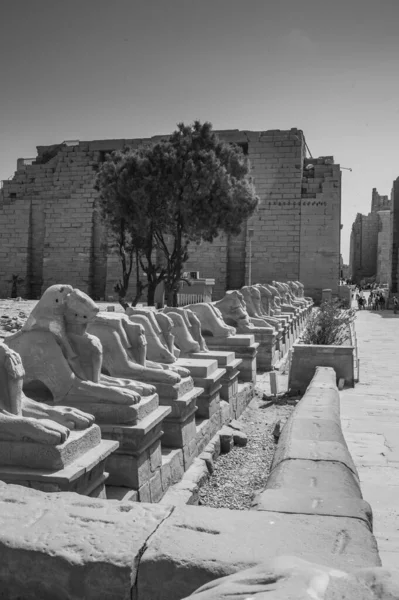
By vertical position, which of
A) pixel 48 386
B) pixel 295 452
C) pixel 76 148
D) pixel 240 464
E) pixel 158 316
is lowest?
pixel 240 464

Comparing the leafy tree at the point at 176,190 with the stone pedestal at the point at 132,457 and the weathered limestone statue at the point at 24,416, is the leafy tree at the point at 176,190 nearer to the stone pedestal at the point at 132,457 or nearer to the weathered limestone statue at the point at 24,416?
the stone pedestal at the point at 132,457

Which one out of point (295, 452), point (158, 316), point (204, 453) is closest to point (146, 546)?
point (295, 452)

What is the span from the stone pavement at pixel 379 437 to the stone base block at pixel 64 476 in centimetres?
165

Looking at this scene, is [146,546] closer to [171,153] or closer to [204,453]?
[204,453]

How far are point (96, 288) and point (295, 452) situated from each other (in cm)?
2296

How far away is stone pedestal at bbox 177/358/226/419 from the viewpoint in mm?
5938

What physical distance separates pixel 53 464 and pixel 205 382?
9.46 feet

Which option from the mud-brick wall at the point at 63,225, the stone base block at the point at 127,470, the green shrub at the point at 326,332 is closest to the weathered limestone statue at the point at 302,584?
the stone base block at the point at 127,470

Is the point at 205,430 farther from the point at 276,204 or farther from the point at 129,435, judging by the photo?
the point at 276,204

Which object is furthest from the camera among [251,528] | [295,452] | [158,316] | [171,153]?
[171,153]

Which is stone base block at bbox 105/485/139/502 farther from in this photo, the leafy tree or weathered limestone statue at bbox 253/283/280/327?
the leafy tree

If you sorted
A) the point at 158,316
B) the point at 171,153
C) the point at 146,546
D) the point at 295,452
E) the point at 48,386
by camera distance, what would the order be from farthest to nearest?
the point at 171,153 < the point at 158,316 < the point at 48,386 < the point at 295,452 < the point at 146,546

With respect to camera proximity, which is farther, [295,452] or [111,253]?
[111,253]

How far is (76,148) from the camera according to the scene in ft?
85.2
